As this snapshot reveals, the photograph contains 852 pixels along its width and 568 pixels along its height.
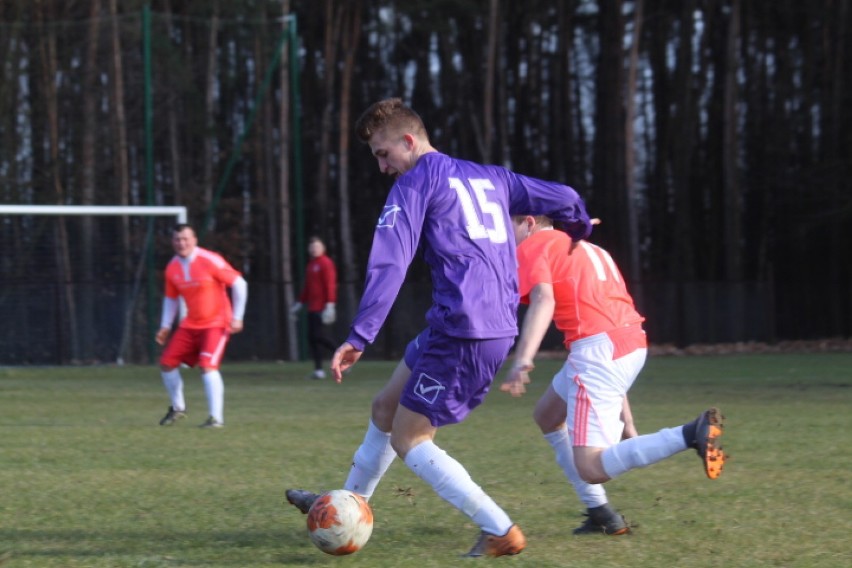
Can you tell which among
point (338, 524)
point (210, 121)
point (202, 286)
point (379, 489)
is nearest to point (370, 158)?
point (210, 121)

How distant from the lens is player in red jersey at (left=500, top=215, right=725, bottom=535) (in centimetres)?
514

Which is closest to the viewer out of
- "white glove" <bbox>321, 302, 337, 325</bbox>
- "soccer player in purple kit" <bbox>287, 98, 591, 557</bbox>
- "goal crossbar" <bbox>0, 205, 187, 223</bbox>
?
"soccer player in purple kit" <bbox>287, 98, 591, 557</bbox>

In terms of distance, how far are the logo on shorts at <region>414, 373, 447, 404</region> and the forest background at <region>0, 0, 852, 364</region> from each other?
655 inches

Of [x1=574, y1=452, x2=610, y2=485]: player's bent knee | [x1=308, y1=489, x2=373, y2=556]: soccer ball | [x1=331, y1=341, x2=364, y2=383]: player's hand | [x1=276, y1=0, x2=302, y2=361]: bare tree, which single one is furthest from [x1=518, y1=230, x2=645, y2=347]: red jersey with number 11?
[x1=276, y1=0, x2=302, y2=361]: bare tree

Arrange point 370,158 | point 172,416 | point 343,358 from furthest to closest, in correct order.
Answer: point 370,158 < point 172,416 < point 343,358

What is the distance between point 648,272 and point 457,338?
33842 millimetres

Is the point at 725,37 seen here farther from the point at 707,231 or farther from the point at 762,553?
the point at 762,553

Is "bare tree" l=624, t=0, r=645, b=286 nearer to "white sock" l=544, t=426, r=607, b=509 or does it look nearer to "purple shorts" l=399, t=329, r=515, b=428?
"white sock" l=544, t=426, r=607, b=509

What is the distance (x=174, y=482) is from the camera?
7648 millimetres

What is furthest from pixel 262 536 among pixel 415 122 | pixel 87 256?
pixel 87 256

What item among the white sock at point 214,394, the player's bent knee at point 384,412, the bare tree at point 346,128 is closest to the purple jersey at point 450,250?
the player's bent knee at point 384,412

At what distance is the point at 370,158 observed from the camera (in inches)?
1454

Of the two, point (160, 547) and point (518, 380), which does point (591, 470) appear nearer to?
point (518, 380)

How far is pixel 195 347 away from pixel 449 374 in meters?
6.85
